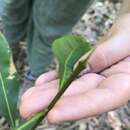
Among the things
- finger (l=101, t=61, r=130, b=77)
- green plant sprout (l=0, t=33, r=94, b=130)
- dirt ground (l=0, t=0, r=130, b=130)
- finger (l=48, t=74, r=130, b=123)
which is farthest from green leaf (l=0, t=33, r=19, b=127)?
dirt ground (l=0, t=0, r=130, b=130)

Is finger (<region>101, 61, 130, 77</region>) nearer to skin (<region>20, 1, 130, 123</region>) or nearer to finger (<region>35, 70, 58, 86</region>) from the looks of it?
skin (<region>20, 1, 130, 123</region>)

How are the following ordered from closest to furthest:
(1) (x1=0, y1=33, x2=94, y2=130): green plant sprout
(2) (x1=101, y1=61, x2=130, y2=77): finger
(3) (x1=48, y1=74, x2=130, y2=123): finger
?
1. (1) (x1=0, y1=33, x2=94, y2=130): green plant sprout
2. (3) (x1=48, y1=74, x2=130, y2=123): finger
3. (2) (x1=101, y1=61, x2=130, y2=77): finger

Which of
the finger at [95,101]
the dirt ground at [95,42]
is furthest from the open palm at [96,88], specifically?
the dirt ground at [95,42]

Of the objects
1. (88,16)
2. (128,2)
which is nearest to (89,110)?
(128,2)

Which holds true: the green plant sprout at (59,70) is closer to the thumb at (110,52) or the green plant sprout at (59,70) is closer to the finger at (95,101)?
the finger at (95,101)

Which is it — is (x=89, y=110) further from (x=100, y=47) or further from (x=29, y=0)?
(x=29, y=0)

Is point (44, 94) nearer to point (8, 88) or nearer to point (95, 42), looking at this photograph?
point (8, 88)
